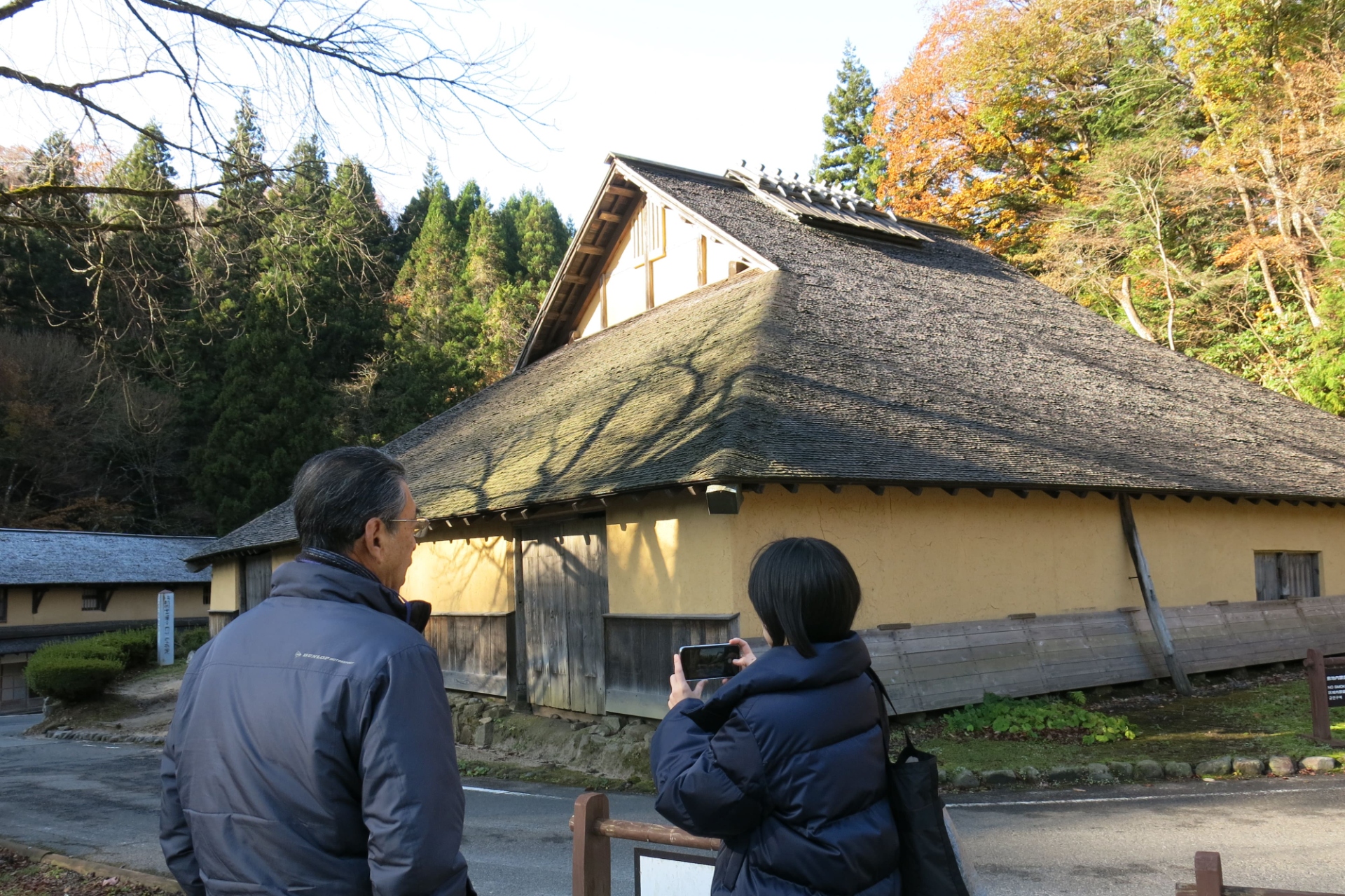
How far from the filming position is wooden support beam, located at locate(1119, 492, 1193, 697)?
13320 mm

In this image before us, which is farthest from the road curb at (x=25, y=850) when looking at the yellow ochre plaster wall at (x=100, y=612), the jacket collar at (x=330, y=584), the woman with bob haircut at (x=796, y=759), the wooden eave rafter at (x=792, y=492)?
the yellow ochre plaster wall at (x=100, y=612)

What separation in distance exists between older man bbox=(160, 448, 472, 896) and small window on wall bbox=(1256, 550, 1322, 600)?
16.7 m

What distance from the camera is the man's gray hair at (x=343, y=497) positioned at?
245 cm

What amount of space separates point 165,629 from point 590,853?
80.5 ft

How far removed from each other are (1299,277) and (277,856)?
28661 mm

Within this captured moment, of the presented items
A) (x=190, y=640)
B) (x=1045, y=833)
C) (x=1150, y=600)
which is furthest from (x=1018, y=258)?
(x=190, y=640)

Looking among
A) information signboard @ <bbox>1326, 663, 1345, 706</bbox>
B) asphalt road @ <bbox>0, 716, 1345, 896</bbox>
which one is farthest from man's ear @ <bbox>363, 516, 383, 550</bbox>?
information signboard @ <bbox>1326, 663, 1345, 706</bbox>

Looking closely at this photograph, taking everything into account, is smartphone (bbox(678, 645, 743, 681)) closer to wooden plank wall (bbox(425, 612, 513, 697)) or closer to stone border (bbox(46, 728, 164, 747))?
wooden plank wall (bbox(425, 612, 513, 697))

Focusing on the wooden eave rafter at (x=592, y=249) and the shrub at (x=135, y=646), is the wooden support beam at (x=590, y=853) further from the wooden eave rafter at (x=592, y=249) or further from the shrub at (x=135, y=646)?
the shrub at (x=135, y=646)

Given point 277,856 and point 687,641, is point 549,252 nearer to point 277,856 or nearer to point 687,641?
point 687,641

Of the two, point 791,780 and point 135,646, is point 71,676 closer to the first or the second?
point 135,646

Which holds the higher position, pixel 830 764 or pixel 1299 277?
pixel 1299 277

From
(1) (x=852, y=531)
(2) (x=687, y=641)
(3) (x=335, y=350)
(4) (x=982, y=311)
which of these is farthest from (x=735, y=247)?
(3) (x=335, y=350)

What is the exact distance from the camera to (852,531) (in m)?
11.2
